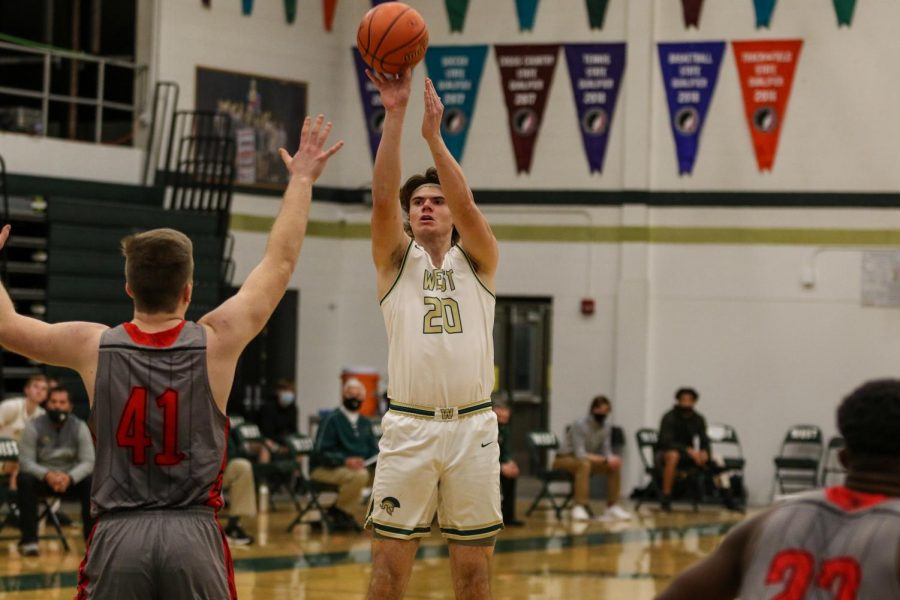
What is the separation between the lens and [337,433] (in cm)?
1396

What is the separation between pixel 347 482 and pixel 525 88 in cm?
694

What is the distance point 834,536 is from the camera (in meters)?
2.78

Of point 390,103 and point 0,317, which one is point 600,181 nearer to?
point 390,103

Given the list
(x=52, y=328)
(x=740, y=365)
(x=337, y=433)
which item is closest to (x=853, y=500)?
(x=52, y=328)

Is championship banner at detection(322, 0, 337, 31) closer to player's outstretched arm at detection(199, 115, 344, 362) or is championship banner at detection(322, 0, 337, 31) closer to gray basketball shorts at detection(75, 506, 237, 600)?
player's outstretched arm at detection(199, 115, 344, 362)

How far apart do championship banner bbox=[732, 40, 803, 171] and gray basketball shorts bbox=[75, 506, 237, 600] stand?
594 inches

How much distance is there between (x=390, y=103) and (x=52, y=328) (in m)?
1.89

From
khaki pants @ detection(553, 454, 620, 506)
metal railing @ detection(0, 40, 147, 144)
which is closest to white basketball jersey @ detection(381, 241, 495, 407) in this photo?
khaki pants @ detection(553, 454, 620, 506)

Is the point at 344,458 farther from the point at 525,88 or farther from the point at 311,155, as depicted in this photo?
the point at 311,155

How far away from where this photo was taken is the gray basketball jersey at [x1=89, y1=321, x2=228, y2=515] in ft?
12.4

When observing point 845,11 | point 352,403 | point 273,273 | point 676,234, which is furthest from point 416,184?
point 845,11

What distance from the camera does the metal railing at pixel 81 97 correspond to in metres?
16.2

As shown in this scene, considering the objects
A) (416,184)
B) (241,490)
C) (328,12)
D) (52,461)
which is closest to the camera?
(416,184)

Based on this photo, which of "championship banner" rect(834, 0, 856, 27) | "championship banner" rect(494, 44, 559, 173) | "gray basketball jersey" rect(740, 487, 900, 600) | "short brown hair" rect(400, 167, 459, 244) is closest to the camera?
"gray basketball jersey" rect(740, 487, 900, 600)
